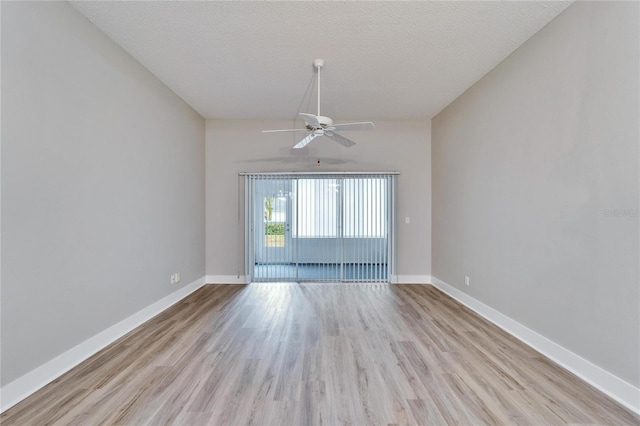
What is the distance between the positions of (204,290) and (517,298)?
4.48m

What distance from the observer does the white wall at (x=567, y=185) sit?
1930 millimetres

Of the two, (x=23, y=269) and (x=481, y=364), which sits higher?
(x=23, y=269)

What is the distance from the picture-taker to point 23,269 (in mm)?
1971

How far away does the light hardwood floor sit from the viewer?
1806 mm

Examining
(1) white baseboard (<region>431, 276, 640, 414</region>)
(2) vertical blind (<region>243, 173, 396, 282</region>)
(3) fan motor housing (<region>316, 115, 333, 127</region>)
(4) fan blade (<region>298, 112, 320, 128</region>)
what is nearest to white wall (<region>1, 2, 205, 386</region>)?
(2) vertical blind (<region>243, 173, 396, 282</region>)

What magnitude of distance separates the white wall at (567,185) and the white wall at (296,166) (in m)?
1.48

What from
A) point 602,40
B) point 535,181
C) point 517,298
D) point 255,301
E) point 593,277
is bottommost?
point 255,301

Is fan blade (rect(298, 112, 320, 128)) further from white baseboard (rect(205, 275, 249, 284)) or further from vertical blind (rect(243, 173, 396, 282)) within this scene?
white baseboard (rect(205, 275, 249, 284))

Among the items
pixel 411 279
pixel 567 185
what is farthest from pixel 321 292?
pixel 567 185

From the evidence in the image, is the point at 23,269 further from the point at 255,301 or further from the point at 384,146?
the point at 384,146

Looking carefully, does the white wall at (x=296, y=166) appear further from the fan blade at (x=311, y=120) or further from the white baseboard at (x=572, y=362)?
the fan blade at (x=311, y=120)

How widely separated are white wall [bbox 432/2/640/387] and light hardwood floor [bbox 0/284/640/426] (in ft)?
1.39

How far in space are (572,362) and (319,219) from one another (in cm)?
380

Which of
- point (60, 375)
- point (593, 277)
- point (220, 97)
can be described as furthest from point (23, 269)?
point (593, 277)
